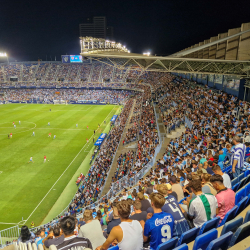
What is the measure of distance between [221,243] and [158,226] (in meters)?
0.82

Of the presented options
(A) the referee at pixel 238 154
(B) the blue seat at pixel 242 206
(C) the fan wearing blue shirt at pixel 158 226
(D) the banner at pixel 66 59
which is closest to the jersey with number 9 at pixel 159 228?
(C) the fan wearing blue shirt at pixel 158 226

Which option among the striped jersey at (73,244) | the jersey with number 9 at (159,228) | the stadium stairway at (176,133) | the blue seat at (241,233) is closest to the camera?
the blue seat at (241,233)

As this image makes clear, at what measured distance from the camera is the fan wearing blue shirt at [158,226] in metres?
3.05

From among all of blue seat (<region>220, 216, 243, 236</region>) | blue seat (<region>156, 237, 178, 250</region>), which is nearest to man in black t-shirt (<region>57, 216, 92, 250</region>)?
blue seat (<region>156, 237, 178, 250</region>)

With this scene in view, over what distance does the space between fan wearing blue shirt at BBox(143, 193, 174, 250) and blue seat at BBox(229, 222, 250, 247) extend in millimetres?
804

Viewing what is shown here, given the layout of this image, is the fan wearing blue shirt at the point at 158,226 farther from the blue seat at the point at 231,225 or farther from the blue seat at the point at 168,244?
the blue seat at the point at 231,225

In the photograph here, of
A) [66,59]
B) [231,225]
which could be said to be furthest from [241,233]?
[66,59]

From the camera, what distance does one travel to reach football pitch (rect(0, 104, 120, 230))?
1571 cm

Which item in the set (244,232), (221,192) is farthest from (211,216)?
(244,232)

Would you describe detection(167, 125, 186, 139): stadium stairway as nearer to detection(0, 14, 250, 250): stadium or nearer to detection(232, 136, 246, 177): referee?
detection(0, 14, 250, 250): stadium

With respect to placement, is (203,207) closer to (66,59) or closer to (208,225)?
(208,225)

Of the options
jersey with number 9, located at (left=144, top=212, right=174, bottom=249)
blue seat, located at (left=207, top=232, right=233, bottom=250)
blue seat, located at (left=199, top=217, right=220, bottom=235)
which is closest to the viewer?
blue seat, located at (left=207, top=232, right=233, bottom=250)

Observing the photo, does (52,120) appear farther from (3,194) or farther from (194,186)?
(194,186)

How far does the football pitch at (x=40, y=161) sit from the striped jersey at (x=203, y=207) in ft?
43.9
